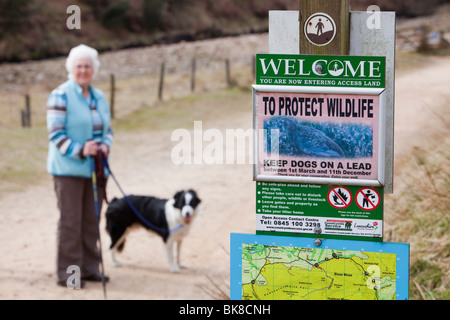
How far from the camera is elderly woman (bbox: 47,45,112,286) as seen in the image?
579 cm

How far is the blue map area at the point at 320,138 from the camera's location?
9.48 ft

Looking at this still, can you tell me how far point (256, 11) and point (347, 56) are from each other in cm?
4655


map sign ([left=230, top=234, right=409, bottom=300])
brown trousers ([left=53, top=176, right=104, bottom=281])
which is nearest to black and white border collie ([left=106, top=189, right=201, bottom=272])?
brown trousers ([left=53, top=176, right=104, bottom=281])

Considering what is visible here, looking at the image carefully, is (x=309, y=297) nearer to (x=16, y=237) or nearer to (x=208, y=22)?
(x=16, y=237)

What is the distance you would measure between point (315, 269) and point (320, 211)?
264mm

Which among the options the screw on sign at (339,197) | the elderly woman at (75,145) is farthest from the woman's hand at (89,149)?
the screw on sign at (339,197)

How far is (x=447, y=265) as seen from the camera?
15.7ft

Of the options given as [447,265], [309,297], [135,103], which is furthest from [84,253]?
[135,103]

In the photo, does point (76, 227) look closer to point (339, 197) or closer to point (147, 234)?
point (147, 234)

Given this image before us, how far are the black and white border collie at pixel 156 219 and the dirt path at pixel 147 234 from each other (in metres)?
0.28

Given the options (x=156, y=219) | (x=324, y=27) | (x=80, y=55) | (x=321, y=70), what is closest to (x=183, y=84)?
(x=156, y=219)

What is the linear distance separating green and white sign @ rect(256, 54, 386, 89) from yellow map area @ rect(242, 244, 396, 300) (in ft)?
2.38

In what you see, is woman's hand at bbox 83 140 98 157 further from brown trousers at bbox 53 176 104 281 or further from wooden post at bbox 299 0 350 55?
wooden post at bbox 299 0 350 55

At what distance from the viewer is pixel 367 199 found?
292 centimetres
